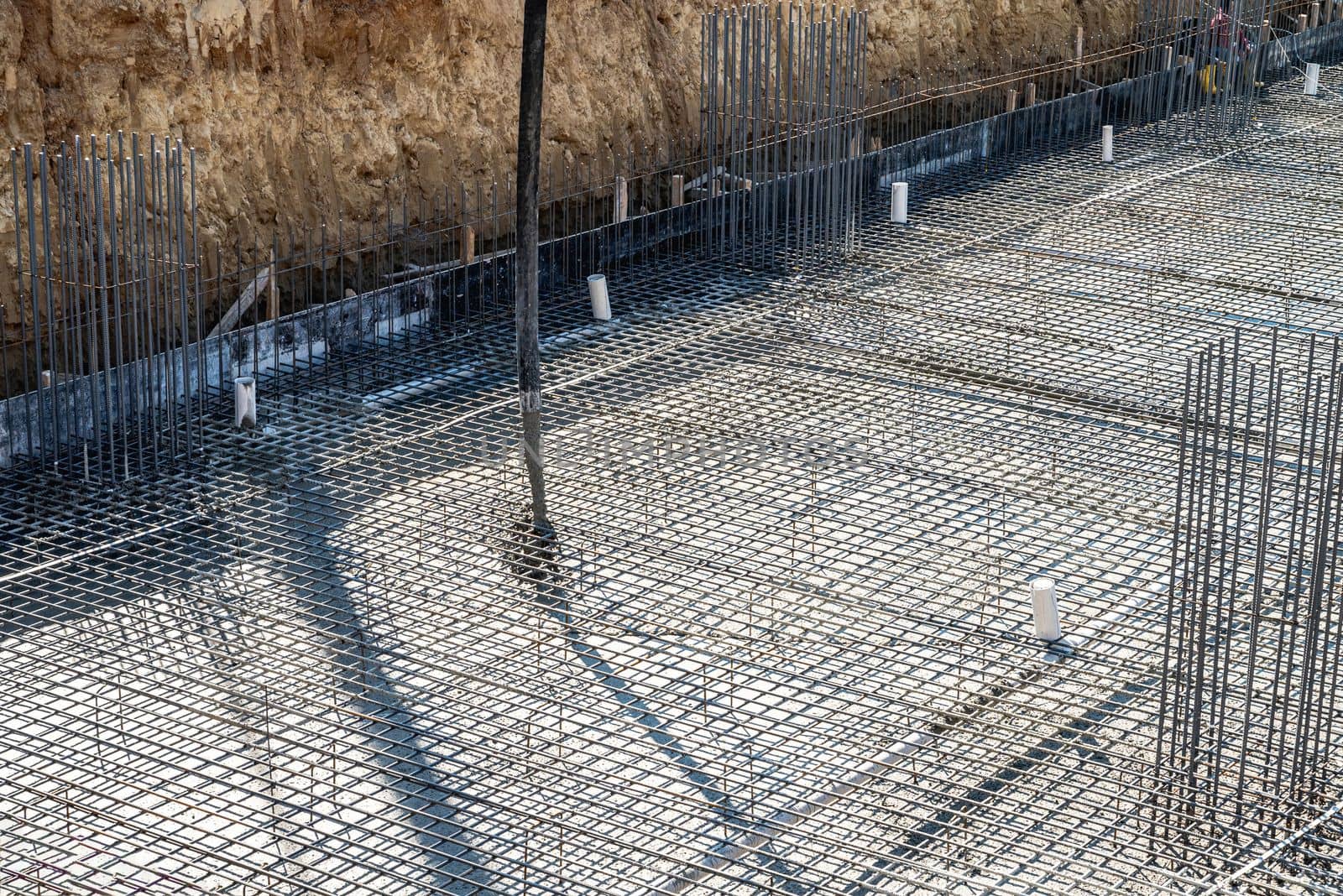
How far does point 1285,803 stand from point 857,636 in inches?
65.7

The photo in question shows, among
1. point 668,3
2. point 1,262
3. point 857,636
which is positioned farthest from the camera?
point 668,3

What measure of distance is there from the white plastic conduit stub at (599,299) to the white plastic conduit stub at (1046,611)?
4.07 metres

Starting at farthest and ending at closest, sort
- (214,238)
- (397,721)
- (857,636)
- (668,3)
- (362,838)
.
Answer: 1. (668,3)
2. (214,238)
3. (857,636)
4. (397,721)
5. (362,838)

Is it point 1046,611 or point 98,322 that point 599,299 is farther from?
point 1046,611

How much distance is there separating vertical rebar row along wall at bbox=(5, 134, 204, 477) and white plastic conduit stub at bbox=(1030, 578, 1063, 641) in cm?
370

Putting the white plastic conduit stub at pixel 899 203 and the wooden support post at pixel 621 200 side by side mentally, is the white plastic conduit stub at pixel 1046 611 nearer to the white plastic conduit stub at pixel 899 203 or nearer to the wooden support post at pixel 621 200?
the wooden support post at pixel 621 200

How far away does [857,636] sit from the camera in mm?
6652

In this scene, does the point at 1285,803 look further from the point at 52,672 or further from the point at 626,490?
the point at 52,672

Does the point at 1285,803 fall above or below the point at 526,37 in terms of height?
below

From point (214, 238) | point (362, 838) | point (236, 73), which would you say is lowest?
point (362, 838)

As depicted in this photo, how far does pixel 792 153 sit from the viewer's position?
11297 mm

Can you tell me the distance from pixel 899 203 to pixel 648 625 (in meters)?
5.89

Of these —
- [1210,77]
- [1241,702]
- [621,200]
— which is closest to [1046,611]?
[1241,702]

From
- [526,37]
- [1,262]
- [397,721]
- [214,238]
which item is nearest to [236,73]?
[214,238]
